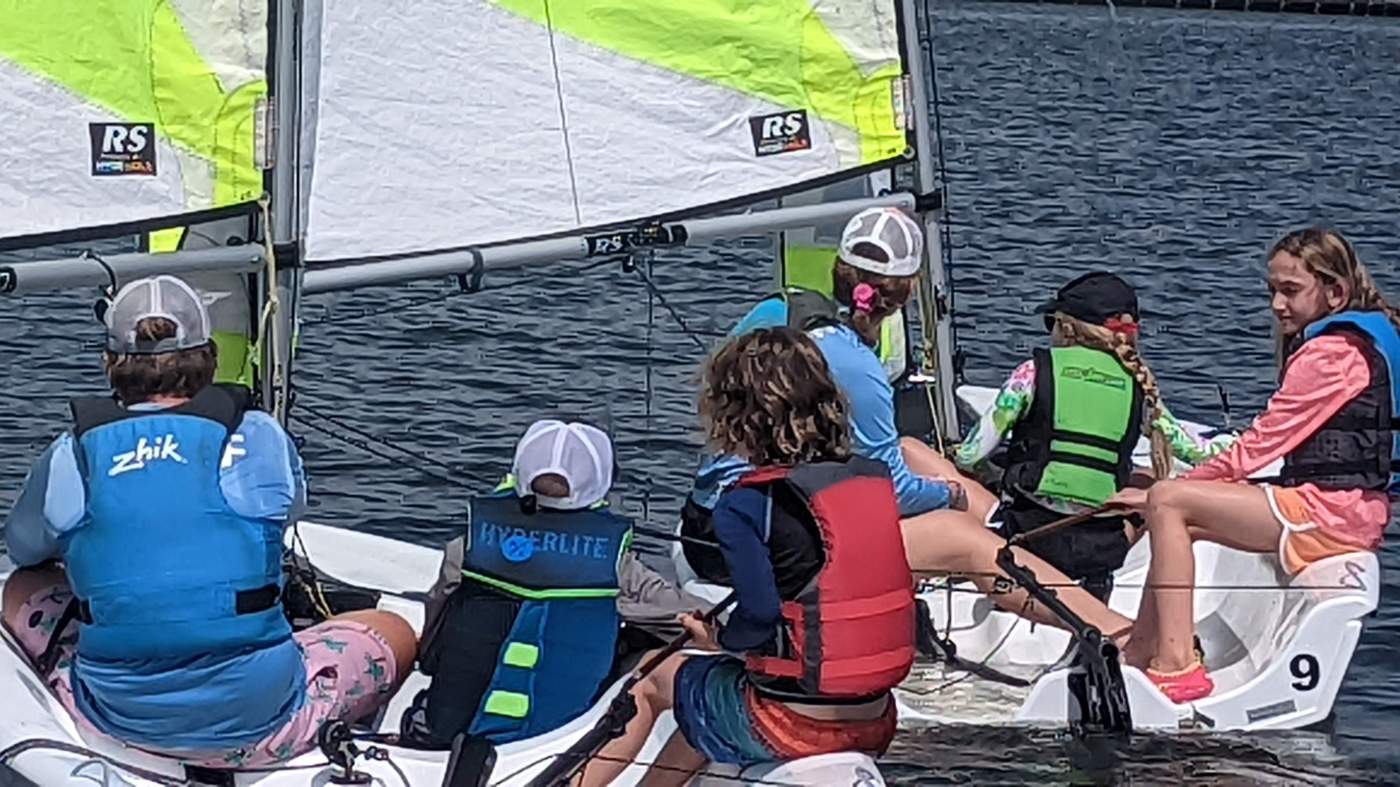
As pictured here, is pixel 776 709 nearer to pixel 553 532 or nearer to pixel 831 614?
pixel 831 614

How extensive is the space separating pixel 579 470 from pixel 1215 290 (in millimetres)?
9896

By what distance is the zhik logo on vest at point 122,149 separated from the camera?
219 inches

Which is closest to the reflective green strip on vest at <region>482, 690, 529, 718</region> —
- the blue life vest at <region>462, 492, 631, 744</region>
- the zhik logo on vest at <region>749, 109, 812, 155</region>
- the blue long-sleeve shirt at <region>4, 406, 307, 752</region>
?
the blue life vest at <region>462, 492, 631, 744</region>

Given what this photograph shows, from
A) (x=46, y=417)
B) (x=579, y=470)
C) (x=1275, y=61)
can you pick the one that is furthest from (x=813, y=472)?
(x=1275, y=61)

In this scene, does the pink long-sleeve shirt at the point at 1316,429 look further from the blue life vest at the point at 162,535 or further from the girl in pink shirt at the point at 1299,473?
the blue life vest at the point at 162,535

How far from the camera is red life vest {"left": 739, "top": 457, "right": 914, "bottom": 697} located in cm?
429

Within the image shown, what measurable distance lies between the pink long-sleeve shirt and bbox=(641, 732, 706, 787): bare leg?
6.11 ft

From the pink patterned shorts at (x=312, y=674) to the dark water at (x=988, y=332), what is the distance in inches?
39.1

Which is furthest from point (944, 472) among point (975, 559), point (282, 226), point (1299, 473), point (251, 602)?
point (251, 602)

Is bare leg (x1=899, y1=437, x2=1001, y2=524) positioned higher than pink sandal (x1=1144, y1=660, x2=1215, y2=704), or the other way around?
bare leg (x1=899, y1=437, x2=1001, y2=524)

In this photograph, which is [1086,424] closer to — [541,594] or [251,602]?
[541,594]

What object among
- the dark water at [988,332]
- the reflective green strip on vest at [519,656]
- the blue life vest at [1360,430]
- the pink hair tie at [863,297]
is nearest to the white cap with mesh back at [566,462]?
the reflective green strip on vest at [519,656]

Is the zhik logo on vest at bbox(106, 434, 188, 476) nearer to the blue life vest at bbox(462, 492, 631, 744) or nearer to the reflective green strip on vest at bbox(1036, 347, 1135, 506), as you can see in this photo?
the blue life vest at bbox(462, 492, 631, 744)

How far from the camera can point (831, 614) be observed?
434 centimetres
